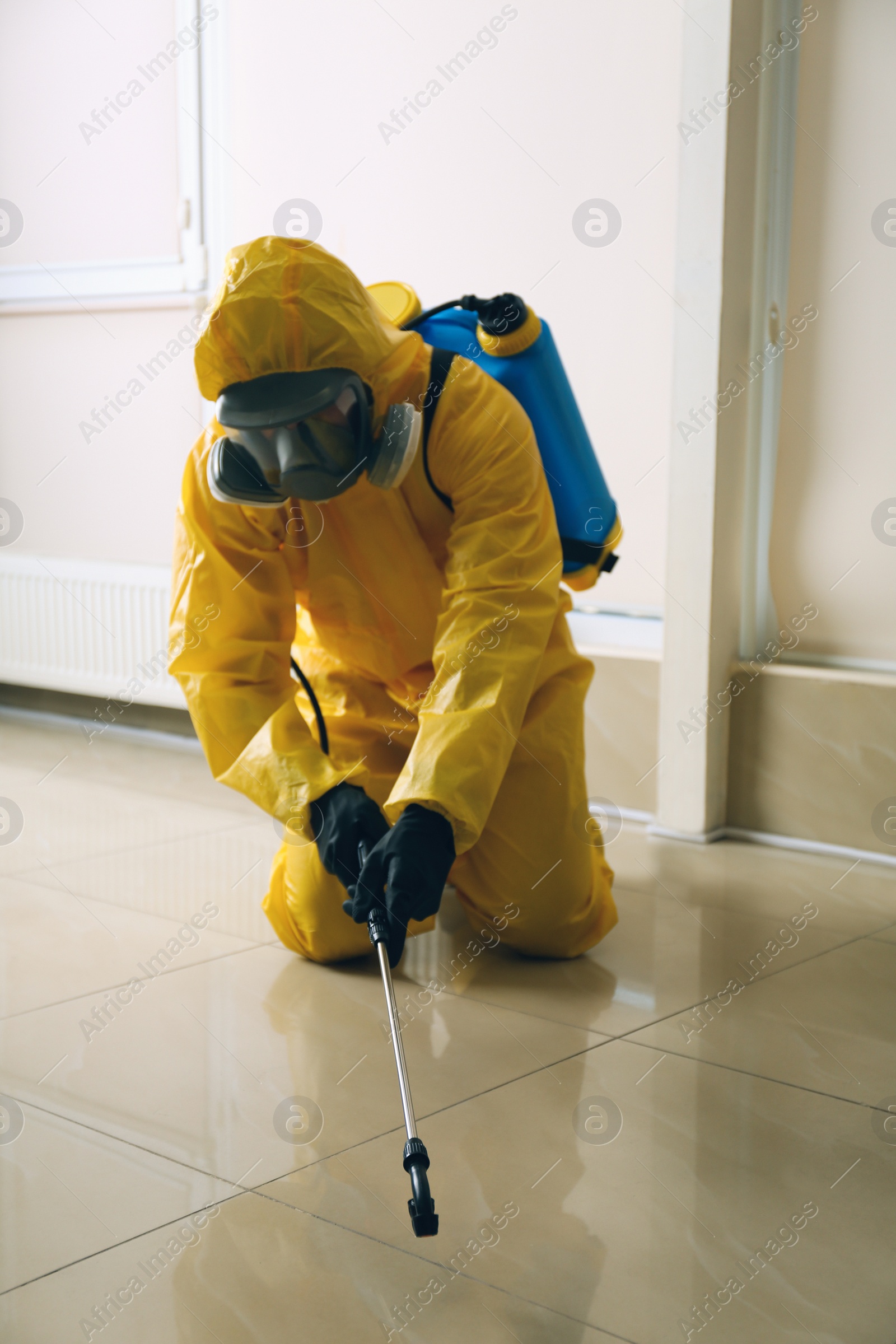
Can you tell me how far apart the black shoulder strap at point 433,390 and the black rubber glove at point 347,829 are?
472mm

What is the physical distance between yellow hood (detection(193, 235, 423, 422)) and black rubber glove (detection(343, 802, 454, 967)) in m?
0.57

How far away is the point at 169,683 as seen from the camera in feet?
11.4

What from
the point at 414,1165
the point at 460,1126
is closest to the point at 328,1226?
the point at 414,1165

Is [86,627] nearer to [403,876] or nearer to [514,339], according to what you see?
[514,339]

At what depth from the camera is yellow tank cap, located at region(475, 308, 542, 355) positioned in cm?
186

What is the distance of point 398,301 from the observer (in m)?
1.93

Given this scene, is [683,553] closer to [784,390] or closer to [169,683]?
[784,390]

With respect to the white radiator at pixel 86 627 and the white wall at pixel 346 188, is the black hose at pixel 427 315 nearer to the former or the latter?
the white wall at pixel 346 188

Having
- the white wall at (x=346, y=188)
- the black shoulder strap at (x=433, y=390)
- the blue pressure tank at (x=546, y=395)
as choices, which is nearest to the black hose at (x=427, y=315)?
the blue pressure tank at (x=546, y=395)

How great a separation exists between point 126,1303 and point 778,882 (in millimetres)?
1551

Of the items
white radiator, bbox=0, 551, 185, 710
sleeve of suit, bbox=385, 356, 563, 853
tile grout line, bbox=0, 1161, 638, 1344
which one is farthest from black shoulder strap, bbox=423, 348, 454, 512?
white radiator, bbox=0, 551, 185, 710

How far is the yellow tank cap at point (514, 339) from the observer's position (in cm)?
186

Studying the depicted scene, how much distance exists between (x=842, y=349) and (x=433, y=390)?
1.16m

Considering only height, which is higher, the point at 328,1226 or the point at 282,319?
the point at 282,319
